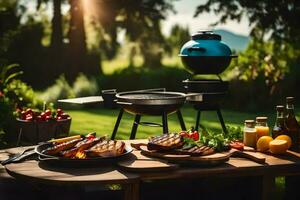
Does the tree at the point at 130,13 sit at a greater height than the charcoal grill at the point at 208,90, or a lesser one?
greater

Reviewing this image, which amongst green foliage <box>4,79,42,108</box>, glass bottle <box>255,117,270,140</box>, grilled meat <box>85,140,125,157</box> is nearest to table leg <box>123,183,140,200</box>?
grilled meat <box>85,140,125,157</box>

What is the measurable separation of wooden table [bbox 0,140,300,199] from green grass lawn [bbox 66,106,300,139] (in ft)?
17.5

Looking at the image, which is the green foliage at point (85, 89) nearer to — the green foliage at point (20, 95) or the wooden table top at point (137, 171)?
the green foliage at point (20, 95)


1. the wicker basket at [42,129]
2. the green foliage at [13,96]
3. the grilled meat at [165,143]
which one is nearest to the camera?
the grilled meat at [165,143]

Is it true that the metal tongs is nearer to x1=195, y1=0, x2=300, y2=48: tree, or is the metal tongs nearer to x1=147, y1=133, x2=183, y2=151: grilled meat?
x1=147, y1=133, x2=183, y2=151: grilled meat

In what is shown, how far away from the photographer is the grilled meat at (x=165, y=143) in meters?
3.88

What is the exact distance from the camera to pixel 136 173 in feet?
11.4

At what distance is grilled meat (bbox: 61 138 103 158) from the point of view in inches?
144

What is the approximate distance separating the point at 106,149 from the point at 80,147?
0.22 m

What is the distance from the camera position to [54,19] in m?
17.8

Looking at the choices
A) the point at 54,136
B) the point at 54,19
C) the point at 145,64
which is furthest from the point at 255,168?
the point at 145,64

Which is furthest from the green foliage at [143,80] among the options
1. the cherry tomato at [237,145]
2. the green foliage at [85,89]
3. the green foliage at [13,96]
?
the cherry tomato at [237,145]

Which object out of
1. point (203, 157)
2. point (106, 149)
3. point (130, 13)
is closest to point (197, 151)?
point (203, 157)

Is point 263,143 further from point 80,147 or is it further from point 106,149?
point 80,147
